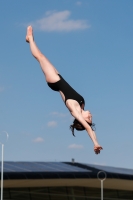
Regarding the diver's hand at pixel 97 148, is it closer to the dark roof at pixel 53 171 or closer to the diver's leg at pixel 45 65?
the diver's leg at pixel 45 65

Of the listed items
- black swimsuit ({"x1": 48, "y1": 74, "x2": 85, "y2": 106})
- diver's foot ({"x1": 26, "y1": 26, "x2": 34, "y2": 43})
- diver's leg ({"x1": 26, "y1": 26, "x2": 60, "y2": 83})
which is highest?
diver's foot ({"x1": 26, "y1": 26, "x2": 34, "y2": 43})

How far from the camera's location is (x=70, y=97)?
12766mm

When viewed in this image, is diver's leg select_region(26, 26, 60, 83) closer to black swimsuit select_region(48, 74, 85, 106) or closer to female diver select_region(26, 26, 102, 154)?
female diver select_region(26, 26, 102, 154)

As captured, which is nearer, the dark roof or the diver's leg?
the diver's leg

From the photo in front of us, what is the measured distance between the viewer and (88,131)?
40.7ft

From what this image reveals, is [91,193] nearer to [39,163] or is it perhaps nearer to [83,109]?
[39,163]

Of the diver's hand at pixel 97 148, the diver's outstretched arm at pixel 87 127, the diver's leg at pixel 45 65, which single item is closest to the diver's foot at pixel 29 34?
the diver's leg at pixel 45 65

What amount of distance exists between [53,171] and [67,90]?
1388 inches

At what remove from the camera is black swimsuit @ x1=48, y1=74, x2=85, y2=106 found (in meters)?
12.8

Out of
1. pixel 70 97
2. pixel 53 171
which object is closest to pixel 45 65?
pixel 70 97

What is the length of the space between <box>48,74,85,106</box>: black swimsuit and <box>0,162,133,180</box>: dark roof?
104 feet

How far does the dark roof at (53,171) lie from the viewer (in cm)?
4512

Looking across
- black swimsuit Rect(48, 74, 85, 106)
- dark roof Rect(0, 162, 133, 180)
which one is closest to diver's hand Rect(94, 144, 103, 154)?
black swimsuit Rect(48, 74, 85, 106)

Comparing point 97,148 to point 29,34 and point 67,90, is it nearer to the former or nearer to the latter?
point 67,90
